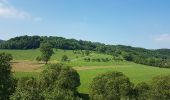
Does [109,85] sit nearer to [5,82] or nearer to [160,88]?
[160,88]

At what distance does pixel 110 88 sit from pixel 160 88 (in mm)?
12825

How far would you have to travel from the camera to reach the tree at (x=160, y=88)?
84.8m

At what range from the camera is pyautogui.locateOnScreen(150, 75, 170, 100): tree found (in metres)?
84.8

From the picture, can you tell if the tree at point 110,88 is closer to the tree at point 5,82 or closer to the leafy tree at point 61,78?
the leafy tree at point 61,78

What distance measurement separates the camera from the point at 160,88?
289 feet

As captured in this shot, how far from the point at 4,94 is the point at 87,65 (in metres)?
136

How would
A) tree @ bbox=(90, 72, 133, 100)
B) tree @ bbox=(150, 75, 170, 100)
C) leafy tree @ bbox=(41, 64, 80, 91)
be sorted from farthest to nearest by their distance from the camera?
leafy tree @ bbox=(41, 64, 80, 91)
tree @ bbox=(90, 72, 133, 100)
tree @ bbox=(150, 75, 170, 100)

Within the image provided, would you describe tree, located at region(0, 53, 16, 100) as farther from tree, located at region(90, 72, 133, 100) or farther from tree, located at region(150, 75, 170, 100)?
tree, located at region(150, 75, 170, 100)

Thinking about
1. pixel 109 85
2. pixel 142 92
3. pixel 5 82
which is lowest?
pixel 142 92

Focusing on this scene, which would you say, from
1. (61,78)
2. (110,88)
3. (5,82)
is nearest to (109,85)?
(110,88)

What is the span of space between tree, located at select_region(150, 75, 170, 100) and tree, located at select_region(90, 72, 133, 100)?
632 cm

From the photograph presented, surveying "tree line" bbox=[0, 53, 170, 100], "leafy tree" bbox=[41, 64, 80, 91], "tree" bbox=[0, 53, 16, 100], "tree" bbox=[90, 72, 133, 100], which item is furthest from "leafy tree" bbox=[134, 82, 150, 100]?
"tree" bbox=[0, 53, 16, 100]

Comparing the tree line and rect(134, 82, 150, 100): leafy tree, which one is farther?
rect(134, 82, 150, 100): leafy tree

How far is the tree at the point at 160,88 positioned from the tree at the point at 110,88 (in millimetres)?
6318
